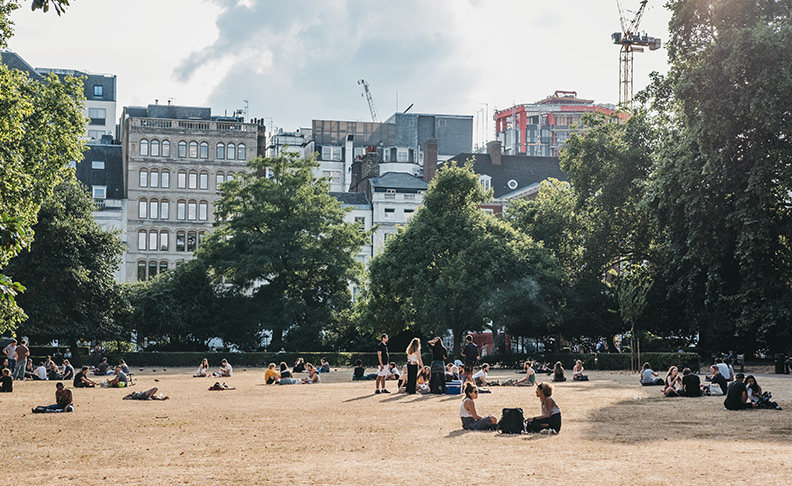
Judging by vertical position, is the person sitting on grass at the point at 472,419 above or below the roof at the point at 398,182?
below

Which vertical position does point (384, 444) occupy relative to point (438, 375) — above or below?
below

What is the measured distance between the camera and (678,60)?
43188mm

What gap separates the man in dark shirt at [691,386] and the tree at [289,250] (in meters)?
44.3

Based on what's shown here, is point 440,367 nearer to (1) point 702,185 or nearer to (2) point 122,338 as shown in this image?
(1) point 702,185

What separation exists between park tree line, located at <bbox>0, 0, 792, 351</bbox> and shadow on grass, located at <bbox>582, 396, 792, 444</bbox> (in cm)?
1165

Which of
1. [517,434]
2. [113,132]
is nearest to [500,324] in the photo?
[517,434]

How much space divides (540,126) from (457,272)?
10316cm

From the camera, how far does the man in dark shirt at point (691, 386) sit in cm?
2980

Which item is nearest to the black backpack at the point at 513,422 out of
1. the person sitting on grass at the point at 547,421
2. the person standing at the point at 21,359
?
the person sitting on grass at the point at 547,421

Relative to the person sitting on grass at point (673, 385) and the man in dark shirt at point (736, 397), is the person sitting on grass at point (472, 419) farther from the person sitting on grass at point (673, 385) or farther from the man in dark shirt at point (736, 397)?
the person sitting on grass at point (673, 385)

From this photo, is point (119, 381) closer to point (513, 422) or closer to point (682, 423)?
point (513, 422)

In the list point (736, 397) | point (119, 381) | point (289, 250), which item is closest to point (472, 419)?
point (736, 397)

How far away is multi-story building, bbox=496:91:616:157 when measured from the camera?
515 feet

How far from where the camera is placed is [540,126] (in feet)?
522
